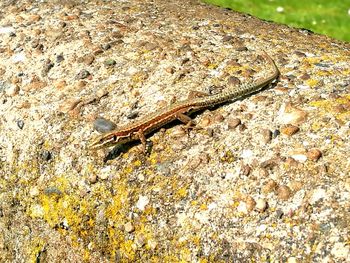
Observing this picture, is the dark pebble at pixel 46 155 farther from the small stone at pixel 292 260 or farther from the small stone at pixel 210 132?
the small stone at pixel 292 260

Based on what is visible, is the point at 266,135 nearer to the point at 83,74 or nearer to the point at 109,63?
the point at 109,63

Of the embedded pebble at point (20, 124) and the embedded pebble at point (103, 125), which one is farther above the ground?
the embedded pebble at point (103, 125)

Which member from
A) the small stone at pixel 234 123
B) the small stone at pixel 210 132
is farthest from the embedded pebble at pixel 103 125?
the small stone at pixel 234 123

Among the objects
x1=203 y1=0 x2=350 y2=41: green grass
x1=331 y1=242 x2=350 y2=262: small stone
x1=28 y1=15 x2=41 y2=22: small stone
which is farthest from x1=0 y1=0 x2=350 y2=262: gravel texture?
x1=203 y1=0 x2=350 y2=41: green grass

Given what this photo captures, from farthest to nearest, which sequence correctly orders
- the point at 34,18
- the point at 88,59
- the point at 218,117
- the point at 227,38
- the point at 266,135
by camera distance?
the point at 34,18
the point at 227,38
the point at 88,59
the point at 218,117
the point at 266,135

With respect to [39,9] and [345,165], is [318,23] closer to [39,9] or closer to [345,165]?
[39,9]

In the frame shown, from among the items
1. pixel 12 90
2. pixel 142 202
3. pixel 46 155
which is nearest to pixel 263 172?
pixel 142 202
